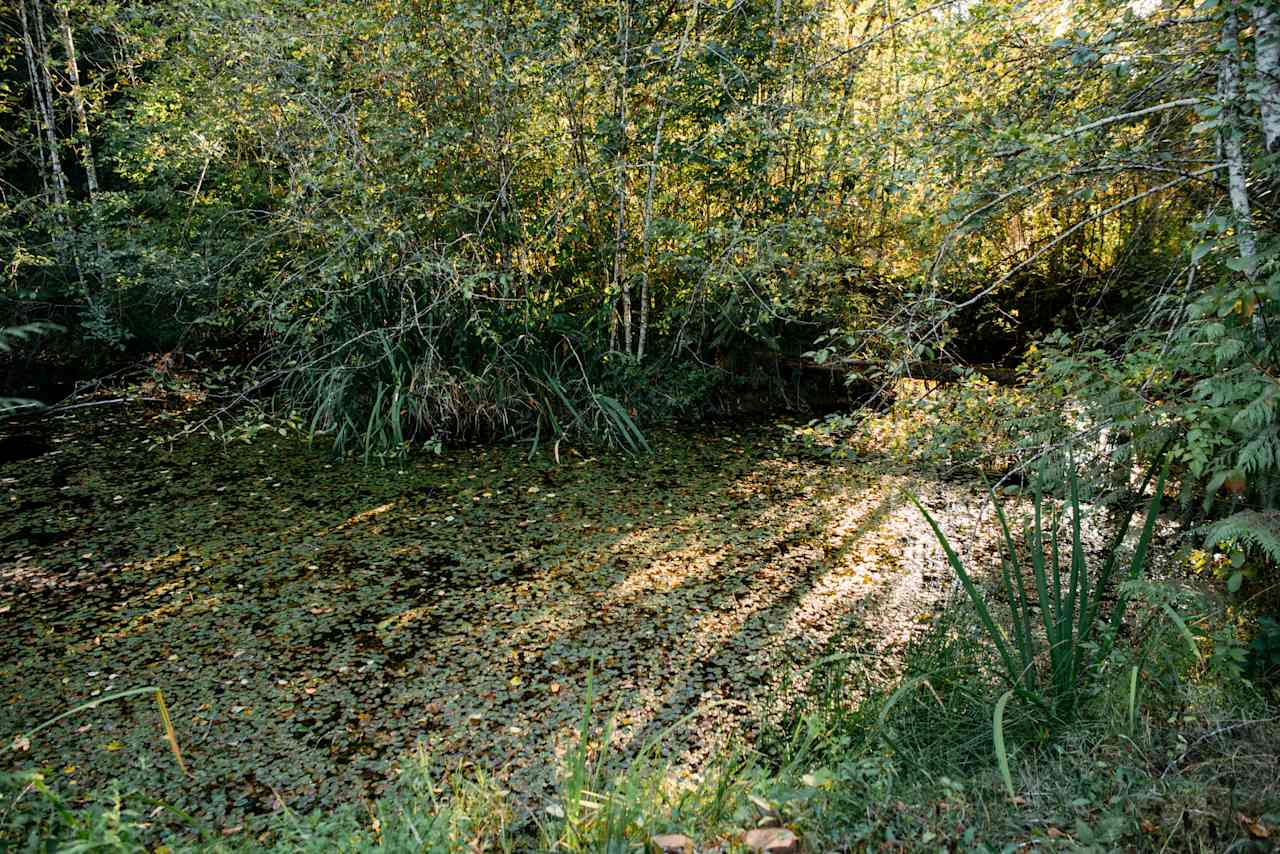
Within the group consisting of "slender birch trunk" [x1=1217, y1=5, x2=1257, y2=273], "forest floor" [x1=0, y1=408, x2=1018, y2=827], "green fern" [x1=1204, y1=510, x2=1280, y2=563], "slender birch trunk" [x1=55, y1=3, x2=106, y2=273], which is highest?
"slender birch trunk" [x1=55, y1=3, x2=106, y2=273]

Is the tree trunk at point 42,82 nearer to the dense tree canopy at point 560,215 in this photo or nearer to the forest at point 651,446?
the forest at point 651,446

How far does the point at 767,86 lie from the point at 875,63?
2.15 ft

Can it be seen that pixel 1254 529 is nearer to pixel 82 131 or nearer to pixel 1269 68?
pixel 1269 68

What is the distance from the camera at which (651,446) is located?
461 cm

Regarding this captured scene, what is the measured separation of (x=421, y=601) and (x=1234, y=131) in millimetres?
2911

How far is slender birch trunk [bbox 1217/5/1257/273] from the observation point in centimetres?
204

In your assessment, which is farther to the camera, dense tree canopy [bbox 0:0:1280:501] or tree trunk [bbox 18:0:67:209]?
tree trunk [bbox 18:0:67:209]

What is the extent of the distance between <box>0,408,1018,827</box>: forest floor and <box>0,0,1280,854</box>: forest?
2 centimetres

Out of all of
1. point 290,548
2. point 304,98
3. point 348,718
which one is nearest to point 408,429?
point 290,548

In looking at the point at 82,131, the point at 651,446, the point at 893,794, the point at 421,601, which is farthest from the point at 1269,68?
the point at 82,131

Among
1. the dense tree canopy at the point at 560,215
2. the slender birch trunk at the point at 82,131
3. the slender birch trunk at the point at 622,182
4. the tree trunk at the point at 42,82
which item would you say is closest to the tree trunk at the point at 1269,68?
the dense tree canopy at the point at 560,215

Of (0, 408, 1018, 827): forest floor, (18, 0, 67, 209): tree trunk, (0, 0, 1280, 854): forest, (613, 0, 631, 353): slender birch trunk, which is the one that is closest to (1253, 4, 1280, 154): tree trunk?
(0, 0, 1280, 854): forest

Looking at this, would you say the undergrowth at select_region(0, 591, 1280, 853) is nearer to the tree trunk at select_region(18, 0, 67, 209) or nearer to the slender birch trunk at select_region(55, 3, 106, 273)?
the slender birch trunk at select_region(55, 3, 106, 273)

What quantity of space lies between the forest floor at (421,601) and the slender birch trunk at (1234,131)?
1.48 m
